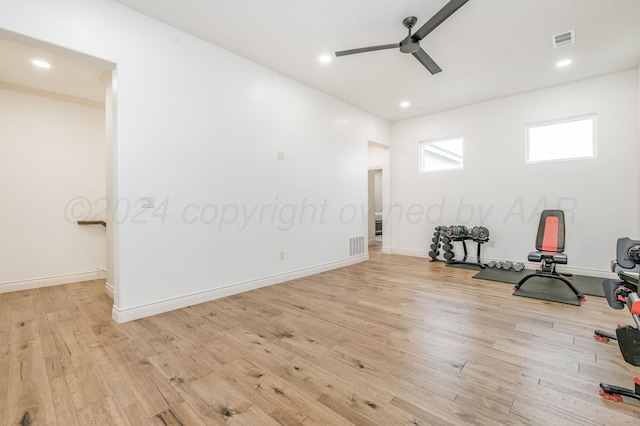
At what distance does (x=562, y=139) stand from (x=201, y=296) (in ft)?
20.1

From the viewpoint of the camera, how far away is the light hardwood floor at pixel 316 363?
1.52m

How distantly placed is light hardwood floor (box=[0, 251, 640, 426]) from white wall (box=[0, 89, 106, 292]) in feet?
2.77

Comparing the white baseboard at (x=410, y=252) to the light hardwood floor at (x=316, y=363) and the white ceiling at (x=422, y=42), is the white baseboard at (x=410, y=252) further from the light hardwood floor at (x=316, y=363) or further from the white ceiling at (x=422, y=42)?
the white ceiling at (x=422, y=42)

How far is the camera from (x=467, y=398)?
162 centimetres

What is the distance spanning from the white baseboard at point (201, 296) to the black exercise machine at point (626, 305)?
11.1 ft

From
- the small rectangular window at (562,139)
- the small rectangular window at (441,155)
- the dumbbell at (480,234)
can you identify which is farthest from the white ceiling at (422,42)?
the dumbbell at (480,234)

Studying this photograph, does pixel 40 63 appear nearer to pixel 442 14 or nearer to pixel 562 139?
pixel 442 14

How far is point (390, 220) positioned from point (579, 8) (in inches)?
181

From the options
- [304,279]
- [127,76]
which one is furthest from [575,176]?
[127,76]

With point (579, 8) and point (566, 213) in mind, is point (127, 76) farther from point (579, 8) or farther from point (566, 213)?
point (566, 213)

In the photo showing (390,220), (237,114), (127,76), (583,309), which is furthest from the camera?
(390,220)

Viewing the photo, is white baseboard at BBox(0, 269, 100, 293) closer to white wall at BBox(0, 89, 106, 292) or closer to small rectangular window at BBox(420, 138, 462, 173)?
white wall at BBox(0, 89, 106, 292)

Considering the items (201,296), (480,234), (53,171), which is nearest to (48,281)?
(53,171)

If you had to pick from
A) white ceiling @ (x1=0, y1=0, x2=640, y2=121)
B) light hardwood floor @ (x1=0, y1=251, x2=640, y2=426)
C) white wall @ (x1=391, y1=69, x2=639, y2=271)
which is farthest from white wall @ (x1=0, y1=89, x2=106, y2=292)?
white wall @ (x1=391, y1=69, x2=639, y2=271)
